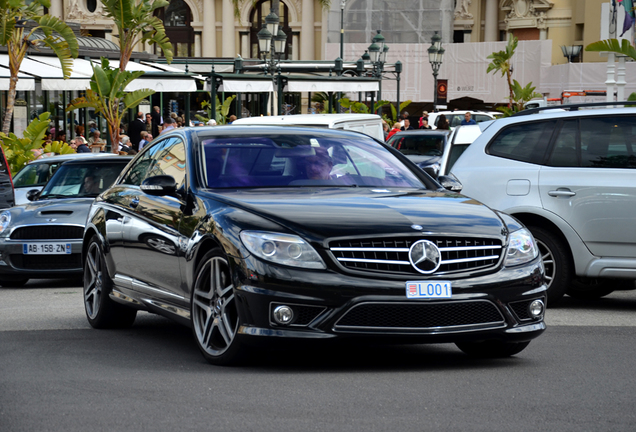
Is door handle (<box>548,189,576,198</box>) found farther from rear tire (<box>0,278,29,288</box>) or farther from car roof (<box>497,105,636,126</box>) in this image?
rear tire (<box>0,278,29,288</box>)

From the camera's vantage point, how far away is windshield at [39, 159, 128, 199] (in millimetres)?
13727

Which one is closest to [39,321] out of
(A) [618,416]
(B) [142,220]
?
(B) [142,220]

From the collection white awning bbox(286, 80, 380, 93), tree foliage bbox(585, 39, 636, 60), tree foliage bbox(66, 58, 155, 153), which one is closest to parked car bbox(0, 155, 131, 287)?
tree foliage bbox(585, 39, 636, 60)

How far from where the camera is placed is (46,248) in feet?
41.5

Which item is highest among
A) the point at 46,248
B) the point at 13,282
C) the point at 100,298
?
the point at 100,298

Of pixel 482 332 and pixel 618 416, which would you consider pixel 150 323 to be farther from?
pixel 618 416

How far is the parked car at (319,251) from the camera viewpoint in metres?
6.04

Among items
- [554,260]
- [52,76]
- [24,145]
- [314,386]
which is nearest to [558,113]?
[554,260]

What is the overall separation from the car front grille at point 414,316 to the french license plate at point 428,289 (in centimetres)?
5

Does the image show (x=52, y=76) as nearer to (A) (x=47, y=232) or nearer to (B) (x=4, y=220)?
(B) (x=4, y=220)

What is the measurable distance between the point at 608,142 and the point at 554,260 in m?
1.10

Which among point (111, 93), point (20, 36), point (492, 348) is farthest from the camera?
point (20, 36)

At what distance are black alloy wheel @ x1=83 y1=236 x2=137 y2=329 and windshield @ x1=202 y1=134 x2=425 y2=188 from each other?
5.44 ft

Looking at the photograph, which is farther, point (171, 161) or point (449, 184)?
point (171, 161)
